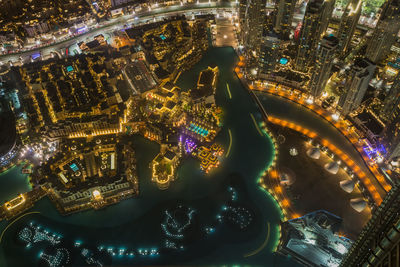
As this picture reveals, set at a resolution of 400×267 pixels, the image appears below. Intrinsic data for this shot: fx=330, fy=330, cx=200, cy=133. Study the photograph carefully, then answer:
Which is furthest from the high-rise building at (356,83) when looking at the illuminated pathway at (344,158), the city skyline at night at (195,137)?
the illuminated pathway at (344,158)

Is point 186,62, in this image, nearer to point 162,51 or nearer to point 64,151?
point 162,51

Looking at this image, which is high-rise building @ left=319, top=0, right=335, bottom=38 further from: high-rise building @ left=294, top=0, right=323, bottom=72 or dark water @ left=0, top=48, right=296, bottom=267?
dark water @ left=0, top=48, right=296, bottom=267

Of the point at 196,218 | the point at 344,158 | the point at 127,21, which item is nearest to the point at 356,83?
the point at 344,158

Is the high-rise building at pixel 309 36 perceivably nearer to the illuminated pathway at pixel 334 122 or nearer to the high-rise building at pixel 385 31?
the illuminated pathway at pixel 334 122

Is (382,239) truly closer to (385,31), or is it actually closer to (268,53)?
(268,53)

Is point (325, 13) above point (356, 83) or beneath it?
above

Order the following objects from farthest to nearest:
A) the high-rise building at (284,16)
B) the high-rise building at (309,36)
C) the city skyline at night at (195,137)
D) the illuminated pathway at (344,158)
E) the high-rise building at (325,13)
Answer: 1. the high-rise building at (284,16)
2. the high-rise building at (325,13)
3. the high-rise building at (309,36)
4. the illuminated pathway at (344,158)
5. the city skyline at night at (195,137)
